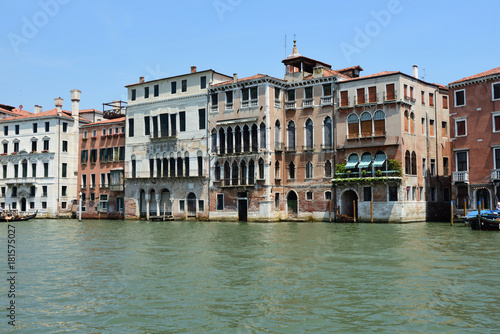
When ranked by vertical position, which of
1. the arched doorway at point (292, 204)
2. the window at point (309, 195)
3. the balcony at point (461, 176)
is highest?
the balcony at point (461, 176)

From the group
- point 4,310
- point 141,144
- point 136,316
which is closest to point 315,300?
point 136,316

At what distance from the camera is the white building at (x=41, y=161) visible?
51688 mm

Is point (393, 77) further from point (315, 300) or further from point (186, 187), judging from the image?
point (315, 300)

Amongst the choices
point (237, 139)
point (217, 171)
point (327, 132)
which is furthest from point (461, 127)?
point (217, 171)

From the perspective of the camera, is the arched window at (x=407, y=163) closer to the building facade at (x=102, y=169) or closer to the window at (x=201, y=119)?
the window at (x=201, y=119)

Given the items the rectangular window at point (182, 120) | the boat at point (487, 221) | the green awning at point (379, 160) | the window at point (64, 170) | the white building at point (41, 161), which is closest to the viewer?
the boat at point (487, 221)

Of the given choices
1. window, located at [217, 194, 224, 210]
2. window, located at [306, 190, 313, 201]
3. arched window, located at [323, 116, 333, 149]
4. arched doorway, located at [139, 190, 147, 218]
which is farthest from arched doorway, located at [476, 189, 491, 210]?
arched doorway, located at [139, 190, 147, 218]

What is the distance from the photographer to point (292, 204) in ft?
133

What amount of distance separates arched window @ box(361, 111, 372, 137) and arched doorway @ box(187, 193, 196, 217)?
14457 mm

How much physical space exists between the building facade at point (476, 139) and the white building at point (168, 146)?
704 inches

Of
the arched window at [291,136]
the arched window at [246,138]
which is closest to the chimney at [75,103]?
the arched window at [246,138]

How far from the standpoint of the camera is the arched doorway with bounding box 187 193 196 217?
4406 cm

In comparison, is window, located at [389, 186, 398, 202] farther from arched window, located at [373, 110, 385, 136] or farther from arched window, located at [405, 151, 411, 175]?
arched window, located at [373, 110, 385, 136]

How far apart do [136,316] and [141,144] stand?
126 ft
